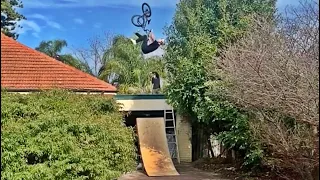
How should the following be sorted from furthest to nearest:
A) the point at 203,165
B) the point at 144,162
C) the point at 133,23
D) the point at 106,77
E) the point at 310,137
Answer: the point at 106,77, the point at 133,23, the point at 203,165, the point at 144,162, the point at 310,137

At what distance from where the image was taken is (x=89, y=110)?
35.5 ft

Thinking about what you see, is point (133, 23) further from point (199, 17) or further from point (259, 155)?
point (259, 155)

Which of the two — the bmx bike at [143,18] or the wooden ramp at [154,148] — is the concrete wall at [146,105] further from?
the bmx bike at [143,18]

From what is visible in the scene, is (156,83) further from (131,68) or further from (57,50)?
(57,50)

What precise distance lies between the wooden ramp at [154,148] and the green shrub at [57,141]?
5100 mm

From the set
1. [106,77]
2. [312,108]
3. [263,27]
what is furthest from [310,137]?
[106,77]

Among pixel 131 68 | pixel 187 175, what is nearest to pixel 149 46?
pixel 131 68

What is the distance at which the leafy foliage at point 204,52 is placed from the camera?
1455cm

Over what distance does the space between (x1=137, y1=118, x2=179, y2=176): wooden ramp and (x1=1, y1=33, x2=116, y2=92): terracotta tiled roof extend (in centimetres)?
229

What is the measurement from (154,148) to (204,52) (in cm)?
431

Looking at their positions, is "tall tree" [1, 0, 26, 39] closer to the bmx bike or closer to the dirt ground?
the bmx bike

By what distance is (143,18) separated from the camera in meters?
20.0

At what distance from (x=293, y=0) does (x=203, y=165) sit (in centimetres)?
939

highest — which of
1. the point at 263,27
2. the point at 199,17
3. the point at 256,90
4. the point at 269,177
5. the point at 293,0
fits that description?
the point at 199,17
